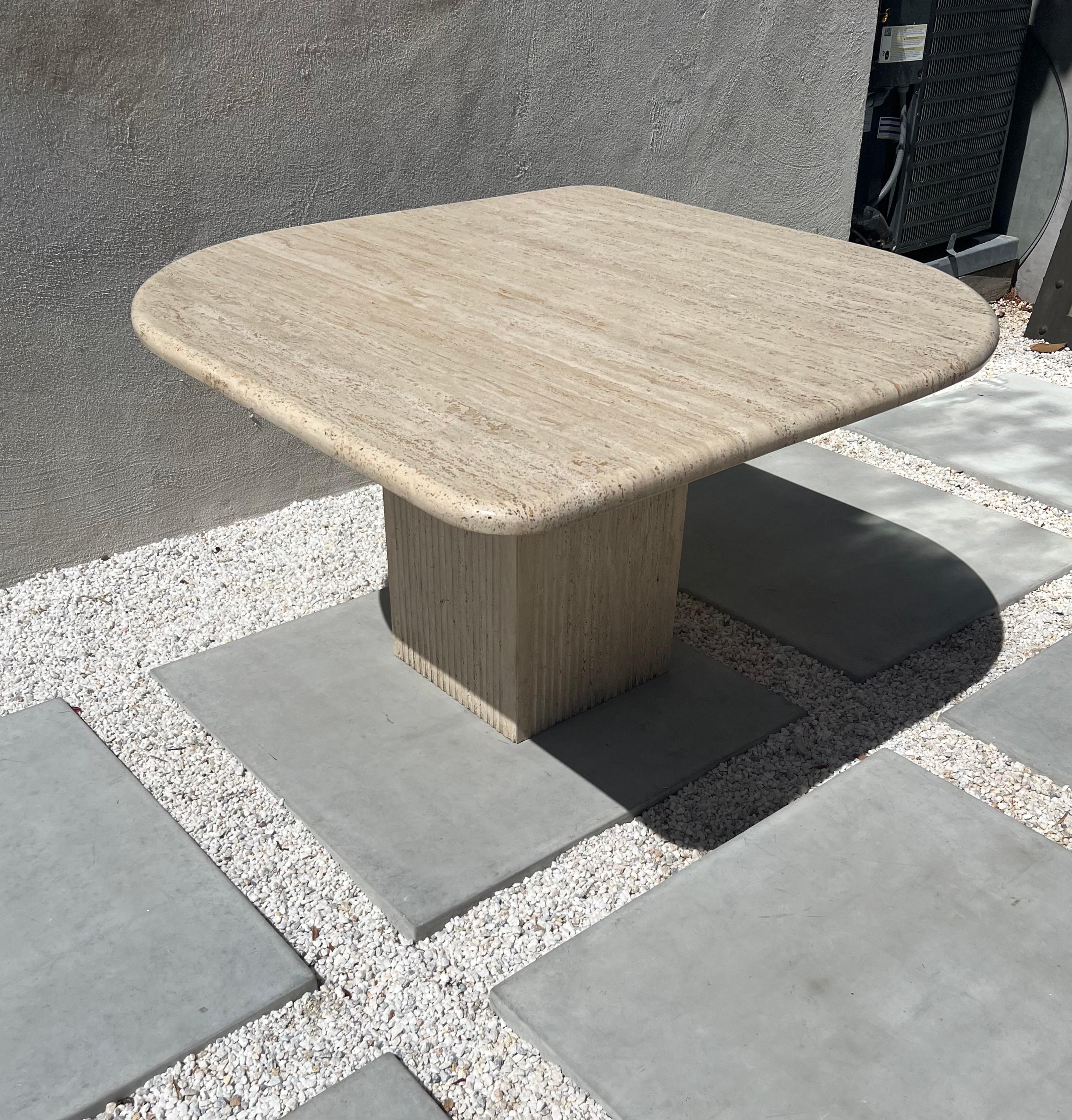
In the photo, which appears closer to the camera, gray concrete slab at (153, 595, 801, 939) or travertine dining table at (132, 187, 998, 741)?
travertine dining table at (132, 187, 998, 741)

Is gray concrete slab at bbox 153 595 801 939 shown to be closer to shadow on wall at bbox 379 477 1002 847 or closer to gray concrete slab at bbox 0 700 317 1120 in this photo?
shadow on wall at bbox 379 477 1002 847

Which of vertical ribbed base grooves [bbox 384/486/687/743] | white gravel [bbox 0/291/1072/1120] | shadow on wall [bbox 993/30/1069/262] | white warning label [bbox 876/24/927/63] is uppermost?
white warning label [bbox 876/24/927/63]

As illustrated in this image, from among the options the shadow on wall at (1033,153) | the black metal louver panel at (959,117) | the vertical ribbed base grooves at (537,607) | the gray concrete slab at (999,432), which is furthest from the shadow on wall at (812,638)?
the shadow on wall at (1033,153)

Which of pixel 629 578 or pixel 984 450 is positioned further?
pixel 984 450

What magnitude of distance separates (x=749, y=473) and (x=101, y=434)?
2.38m

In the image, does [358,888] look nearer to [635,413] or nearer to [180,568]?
[635,413]

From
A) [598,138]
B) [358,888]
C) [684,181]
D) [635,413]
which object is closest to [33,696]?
[358,888]

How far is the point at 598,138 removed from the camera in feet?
14.3

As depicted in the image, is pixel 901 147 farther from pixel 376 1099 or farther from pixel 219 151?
pixel 376 1099

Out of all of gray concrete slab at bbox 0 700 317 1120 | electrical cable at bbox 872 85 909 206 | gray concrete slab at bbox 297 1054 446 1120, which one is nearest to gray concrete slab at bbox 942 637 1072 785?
gray concrete slab at bbox 297 1054 446 1120

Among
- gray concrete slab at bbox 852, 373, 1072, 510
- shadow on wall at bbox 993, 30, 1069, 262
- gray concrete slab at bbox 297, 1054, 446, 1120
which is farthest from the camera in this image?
shadow on wall at bbox 993, 30, 1069, 262

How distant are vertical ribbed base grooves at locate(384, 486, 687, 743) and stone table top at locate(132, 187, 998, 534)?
487mm

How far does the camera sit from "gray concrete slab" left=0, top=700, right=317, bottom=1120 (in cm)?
197

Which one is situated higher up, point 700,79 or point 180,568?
point 700,79
